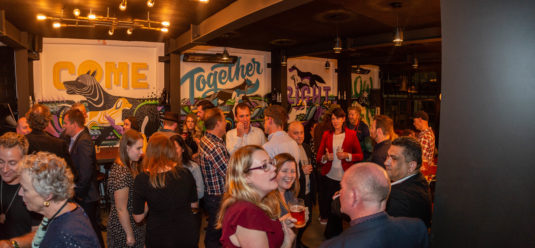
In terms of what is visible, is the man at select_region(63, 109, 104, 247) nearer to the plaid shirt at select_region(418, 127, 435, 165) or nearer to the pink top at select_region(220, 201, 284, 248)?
the pink top at select_region(220, 201, 284, 248)

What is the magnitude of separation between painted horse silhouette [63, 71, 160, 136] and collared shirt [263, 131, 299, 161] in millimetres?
5767

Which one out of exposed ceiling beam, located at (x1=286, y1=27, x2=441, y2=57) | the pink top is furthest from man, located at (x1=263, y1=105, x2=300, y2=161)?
exposed ceiling beam, located at (x1=286, y1=27, x2=441, y2=57)

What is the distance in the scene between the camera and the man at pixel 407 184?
2.30m

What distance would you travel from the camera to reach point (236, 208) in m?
1.78

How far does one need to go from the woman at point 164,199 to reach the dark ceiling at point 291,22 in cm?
308

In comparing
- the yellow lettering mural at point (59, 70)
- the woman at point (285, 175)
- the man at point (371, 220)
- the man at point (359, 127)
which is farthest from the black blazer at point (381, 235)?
the yellow lettering mural at point (59, 70)

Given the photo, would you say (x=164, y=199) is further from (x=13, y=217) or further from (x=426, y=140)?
(x=426, y=140)

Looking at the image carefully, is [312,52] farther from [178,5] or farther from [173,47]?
[178,5]

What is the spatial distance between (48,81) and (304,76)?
7.31 m

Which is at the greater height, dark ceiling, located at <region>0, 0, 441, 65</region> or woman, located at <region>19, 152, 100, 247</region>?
dark ceiling, located at <region>0, 0, 441, 65</region>

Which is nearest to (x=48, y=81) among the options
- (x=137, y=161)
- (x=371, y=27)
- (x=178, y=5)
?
(x=178, y=5)

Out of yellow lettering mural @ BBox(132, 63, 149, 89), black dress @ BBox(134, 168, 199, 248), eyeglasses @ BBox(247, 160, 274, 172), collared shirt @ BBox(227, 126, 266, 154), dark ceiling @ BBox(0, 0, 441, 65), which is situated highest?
dark ceiling @ BBox(0, 0, 441, 65)

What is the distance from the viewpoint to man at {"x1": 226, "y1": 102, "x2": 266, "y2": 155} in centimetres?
467

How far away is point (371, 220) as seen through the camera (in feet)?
5.43
